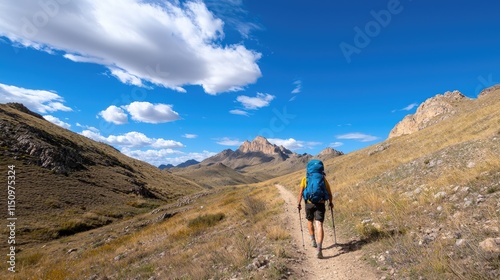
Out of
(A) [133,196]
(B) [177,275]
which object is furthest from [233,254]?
(A) [133,196]

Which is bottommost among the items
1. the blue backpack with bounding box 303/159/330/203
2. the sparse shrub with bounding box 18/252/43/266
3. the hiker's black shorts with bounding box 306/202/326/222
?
the sparse shrub with bounding box 18/252/43/266

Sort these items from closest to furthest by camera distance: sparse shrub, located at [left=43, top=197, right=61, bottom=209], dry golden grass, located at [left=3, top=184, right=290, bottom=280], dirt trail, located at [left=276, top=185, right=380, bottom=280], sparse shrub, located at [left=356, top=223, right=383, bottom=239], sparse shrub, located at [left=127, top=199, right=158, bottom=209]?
dirt trail, located at [left=276, top=185, right=380, bottom=280] < dry golden grass, located at [left=3, top=184, right=290, bottom=280] < sparse shrub, located at [left=356, top=223, right=383, bottom=239] < sparse shrub, located at [left=43, top=197, right=61, bottom=209] < sparse shrub, located at [left=127, top=199, right=158, bottom=209]

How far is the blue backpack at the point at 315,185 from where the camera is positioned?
29.3 ft

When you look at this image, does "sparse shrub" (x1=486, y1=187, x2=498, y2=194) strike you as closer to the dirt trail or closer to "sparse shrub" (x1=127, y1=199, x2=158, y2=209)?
the dirt trail

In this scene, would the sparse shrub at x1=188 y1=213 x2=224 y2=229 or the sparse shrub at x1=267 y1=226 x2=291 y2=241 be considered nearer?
the sparse shrub at x1=267 y1=226 x2=291 y2=241

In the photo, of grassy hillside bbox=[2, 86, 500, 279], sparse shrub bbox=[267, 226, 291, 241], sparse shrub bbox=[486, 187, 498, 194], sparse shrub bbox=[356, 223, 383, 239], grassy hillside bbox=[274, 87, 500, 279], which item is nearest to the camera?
grassy hillside bbox=[274, 87, 500, 279]

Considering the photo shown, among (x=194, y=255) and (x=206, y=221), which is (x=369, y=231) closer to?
(x=194, y=255)

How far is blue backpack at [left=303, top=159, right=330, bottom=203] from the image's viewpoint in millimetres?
8930

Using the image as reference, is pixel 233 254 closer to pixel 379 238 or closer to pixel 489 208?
pixel 379 238

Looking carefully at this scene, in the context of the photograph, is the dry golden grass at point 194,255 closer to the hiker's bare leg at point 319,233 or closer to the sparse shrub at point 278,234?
the sparse shrub at point 278,234

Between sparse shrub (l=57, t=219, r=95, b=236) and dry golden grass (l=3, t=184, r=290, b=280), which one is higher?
dry golden grass (l=3, t=184, r=290, b=280)

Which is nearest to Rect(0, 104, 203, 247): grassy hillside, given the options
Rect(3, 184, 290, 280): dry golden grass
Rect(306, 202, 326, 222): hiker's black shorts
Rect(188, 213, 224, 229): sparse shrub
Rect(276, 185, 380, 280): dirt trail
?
Rect(3, 184, 290, 280): dry golden grass

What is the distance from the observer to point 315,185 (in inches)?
353

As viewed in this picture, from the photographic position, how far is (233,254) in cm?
962
